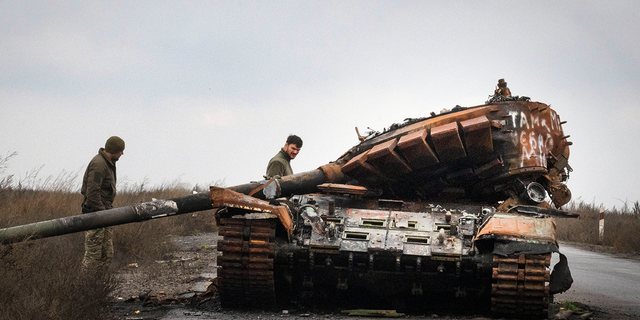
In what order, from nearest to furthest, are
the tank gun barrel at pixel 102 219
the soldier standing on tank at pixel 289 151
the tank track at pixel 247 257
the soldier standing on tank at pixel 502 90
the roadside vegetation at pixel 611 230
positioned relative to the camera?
1. the tank gun barrel at pixel 102 219
2. the tank track at pixel 247 257
3. the soldier standing on tank at pixel 502 90
4. the soldier standing on tank at pixel 289 151
5. the roadside vegetation at pixel 611 230

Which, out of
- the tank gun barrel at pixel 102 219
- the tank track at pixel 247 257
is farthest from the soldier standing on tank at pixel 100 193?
the tank track at pixel 247 257

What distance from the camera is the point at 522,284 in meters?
6.38

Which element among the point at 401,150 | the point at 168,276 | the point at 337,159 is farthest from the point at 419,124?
the point at 168,276

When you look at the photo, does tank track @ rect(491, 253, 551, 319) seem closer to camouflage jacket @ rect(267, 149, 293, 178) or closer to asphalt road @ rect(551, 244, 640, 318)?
asphalt road @ rect(551, 244, 640, 318)

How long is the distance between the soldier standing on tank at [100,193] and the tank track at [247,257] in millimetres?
1834

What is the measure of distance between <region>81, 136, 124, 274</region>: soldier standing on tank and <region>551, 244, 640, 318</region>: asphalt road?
5.69 meters

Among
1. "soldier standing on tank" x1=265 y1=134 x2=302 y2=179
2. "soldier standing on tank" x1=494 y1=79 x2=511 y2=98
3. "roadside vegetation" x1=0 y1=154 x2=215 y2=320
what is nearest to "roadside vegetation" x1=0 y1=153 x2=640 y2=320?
"roadside vegetation" x1=0 y1=154 x2=215 y2=320

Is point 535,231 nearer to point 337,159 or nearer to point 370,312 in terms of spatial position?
point 370,312

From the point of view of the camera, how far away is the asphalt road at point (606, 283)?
25.6ft

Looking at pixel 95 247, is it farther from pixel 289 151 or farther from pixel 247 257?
pixel 289 151

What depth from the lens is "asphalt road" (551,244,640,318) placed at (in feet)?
25.6

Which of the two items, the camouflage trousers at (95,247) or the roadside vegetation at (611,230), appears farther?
the roadside vegetation at (611,230)

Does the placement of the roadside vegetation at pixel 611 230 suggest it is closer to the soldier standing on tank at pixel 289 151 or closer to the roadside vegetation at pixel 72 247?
the roadside vegetation at pixel 72 247

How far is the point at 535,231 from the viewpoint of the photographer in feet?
21.8
